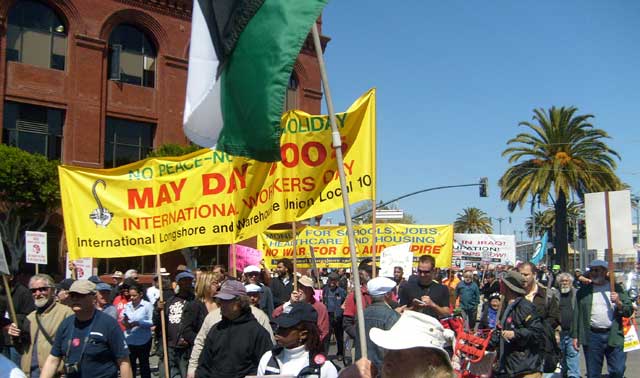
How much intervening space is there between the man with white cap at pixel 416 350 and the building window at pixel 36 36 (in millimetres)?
29695

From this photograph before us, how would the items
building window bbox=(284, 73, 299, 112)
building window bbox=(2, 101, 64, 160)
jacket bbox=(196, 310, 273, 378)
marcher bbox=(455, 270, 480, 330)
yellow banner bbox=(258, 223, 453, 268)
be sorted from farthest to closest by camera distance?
building window bbox=(284, 73, 299, 112)
building window bbox=(2, 101, 64, 160)
marcher bbox=(455, 270, 480, 330)
yellow banner bbox=(258, 223, 453, 268)
jacket bbox=(196, 310, 273, 378)

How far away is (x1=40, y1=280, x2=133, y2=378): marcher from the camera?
5.86 m

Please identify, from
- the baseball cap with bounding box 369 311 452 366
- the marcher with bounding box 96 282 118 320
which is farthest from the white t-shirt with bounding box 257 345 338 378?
the marcher with bounding box 96 282 118 320

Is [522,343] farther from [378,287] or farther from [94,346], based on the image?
[94,346]

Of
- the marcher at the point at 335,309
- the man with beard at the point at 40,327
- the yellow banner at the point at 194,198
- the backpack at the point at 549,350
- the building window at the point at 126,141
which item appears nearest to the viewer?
the backpack at the point at 549,350

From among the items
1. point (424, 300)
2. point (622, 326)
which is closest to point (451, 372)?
point (424, 300)

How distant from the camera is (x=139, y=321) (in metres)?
9.94

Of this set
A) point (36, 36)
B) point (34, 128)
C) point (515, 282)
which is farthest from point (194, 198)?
point (36, 36)

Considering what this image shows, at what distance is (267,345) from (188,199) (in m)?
3.89

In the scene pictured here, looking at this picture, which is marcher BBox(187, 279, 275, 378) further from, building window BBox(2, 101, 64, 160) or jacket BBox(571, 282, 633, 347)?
building window BBox(2, 101, 64, 160)

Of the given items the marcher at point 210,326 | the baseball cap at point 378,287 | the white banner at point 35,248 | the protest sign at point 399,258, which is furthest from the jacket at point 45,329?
the protest sign at point 399,258

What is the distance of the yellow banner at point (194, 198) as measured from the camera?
7961 millimetres

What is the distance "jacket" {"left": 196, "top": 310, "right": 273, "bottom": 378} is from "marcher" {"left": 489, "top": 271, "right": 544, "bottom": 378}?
2480 mm

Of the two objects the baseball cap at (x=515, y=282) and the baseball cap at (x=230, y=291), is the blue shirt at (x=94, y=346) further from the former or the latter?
the baseball cap at (x=515, y=282)
